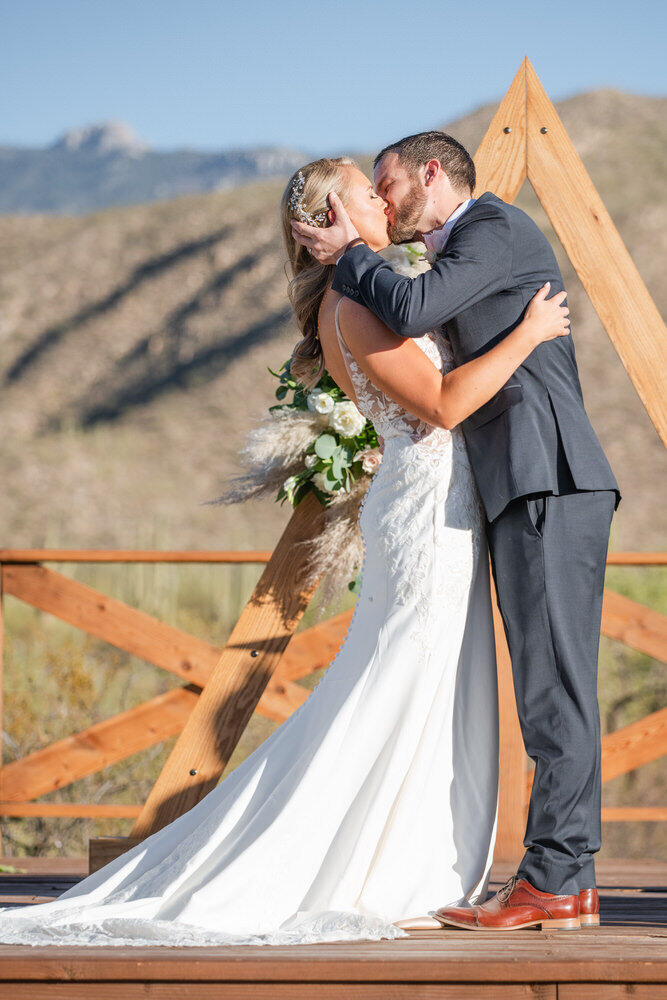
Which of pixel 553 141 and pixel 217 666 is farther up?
pixel 553 141

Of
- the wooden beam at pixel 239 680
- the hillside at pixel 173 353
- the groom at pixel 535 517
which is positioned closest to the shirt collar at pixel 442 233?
the groom at pixel 535 517

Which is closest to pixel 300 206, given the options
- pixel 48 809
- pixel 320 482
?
pixel 320 482

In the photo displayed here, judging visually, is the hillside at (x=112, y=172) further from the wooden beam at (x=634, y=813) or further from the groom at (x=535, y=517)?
the groom at (x=535, y=517)

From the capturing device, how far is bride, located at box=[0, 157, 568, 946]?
209 cm

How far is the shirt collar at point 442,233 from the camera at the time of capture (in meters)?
2.25

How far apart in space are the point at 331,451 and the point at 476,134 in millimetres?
33210

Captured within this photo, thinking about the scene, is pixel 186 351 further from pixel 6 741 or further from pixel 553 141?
pixel 553 141

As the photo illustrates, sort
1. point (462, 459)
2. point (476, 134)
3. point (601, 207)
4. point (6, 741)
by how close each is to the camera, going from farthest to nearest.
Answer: point (476, 134)
point (6, 741)
point (601, 207)
point (462, 459)

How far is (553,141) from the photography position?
109 inches

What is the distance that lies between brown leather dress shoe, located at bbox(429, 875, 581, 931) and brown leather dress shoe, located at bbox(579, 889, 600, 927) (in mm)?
30

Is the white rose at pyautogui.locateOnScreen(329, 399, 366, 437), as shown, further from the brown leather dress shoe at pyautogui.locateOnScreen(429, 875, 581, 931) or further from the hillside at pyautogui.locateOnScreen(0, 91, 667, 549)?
the hillside at pyautogui.locateOnScreen(0, 91, 667, 549)

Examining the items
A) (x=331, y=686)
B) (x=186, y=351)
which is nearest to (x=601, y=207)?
(x=331, y=686)

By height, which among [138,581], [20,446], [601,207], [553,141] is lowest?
[601,207]

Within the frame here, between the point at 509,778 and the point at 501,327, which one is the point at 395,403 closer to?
the point at 501,327
